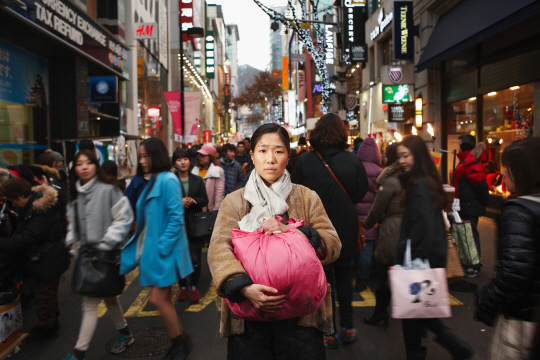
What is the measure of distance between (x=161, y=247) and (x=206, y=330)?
4.82 ft

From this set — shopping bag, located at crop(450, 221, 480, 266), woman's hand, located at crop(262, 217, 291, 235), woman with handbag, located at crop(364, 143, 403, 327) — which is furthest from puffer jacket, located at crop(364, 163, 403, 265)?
shopping bag, located at crop(450, 221, 480, 266)

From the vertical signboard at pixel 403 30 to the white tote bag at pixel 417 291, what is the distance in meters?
13.4

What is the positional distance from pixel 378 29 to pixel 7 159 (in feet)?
52.6

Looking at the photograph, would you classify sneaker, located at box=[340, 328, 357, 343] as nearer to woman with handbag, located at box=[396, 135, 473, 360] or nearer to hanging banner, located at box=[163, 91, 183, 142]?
woman with handbag, located at box=[396, 135, 473, 360]

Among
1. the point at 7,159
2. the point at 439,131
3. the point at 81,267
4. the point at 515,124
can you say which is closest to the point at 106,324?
the point at 81,267

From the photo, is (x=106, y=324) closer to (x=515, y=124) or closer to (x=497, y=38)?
(x=515, y=124)

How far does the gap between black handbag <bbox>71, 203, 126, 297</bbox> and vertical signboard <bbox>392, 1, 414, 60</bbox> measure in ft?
44.8

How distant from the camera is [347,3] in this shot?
55.5 ft

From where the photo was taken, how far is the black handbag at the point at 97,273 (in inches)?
140

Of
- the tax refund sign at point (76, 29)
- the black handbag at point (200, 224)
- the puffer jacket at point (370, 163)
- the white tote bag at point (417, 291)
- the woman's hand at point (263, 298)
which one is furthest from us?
the tax refund sign at point (76, 29)

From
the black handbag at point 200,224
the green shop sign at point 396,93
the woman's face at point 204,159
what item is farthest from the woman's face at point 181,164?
Answer: the green shop sign at point 396,93

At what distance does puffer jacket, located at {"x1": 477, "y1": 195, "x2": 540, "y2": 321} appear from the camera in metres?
1.95

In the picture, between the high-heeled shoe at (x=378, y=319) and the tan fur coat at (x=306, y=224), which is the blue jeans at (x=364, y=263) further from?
the tan fur coat at (x=306, y=224)

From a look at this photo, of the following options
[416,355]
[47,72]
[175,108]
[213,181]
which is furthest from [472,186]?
[175,108]
